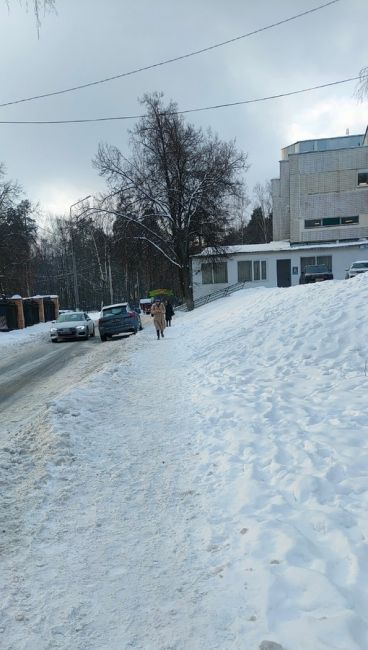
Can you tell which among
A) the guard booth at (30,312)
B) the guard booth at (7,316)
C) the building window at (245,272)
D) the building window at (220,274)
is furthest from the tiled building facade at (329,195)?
the guard booth at (7,316)

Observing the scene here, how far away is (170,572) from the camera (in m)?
2.95

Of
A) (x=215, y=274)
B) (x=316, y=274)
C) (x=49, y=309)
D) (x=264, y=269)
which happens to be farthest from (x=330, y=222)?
(x=49, y=309)

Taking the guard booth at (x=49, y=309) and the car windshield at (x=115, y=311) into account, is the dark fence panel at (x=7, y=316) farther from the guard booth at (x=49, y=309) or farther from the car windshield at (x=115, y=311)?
the car windshield at (x=115, y=311)

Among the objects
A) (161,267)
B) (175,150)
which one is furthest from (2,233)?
(175,150)

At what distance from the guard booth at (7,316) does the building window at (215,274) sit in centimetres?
1336

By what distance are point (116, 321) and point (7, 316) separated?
1130 centimetres

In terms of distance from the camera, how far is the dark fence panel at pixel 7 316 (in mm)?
27453

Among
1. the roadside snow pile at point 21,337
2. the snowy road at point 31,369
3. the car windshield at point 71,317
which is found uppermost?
the car windshield at point 71,317

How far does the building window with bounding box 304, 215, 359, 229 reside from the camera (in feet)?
132

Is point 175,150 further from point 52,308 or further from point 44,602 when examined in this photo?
point 44,602

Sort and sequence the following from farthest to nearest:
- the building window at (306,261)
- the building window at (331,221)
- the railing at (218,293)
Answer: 1. the building window at (331,221)
2. the building window at (306,261)
3. the railing at (218,293)

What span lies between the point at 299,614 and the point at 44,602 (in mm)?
1521

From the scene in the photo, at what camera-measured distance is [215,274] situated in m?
32.9

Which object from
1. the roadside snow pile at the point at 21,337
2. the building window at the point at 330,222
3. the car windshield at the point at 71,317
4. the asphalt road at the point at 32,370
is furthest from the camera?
the building window at the point at 330,222
